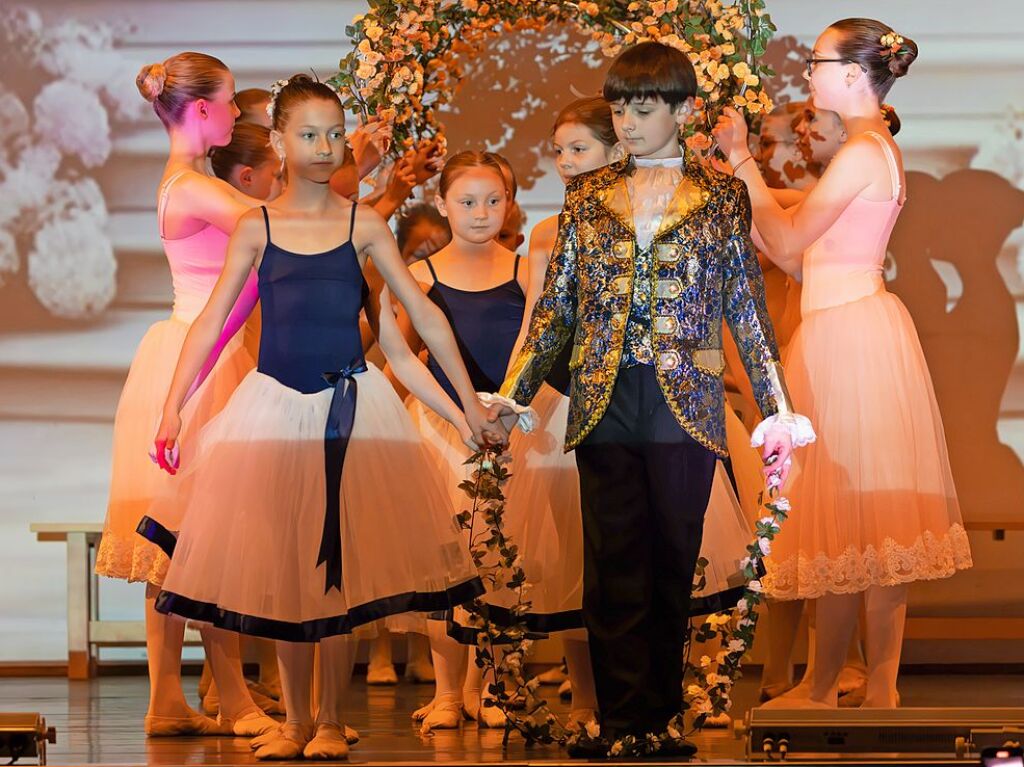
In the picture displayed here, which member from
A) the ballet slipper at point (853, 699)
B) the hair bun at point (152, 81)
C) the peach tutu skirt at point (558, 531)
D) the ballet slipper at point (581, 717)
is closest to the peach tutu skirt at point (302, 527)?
the peach tutu skirt at point (558, 531)

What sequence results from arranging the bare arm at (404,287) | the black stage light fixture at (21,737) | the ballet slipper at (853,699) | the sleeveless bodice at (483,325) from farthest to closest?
the ballet slipper at (853,699)
the sleeveless bodice at (483,325)
the bare arm at (404,287)
the black stage light fixture at (21,737)

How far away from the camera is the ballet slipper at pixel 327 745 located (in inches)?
148

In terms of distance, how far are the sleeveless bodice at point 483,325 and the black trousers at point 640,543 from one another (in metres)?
1.24

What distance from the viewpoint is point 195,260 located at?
4.72 metres

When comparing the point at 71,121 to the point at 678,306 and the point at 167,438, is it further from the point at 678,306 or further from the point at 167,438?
the point at 678,306

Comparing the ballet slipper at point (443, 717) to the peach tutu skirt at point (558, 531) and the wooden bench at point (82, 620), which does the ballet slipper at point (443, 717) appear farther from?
the wooden bench at point (82, 620)

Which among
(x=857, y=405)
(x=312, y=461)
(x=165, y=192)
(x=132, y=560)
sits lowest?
(x=132, y=560)

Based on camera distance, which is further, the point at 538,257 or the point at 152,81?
the point at 152,81

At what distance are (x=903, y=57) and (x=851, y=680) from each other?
199cm

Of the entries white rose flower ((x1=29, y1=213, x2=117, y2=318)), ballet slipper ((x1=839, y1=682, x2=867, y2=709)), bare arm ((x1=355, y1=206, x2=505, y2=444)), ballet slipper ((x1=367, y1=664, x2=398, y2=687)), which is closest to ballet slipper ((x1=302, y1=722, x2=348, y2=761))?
bare arm ((x1=355, y1=206, x2=505, y2=444))

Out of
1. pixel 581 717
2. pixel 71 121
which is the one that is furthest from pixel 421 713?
pixel 71 121

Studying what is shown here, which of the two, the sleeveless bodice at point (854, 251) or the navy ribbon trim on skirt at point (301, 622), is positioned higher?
the sleeveless bodice at point (854, 251)

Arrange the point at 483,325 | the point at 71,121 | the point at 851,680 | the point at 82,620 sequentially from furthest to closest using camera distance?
1. the point at 71,121
2. the point at 82,620
3. the point at 851,680
4. the point at 483,325

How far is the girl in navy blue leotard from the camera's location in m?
3.79
